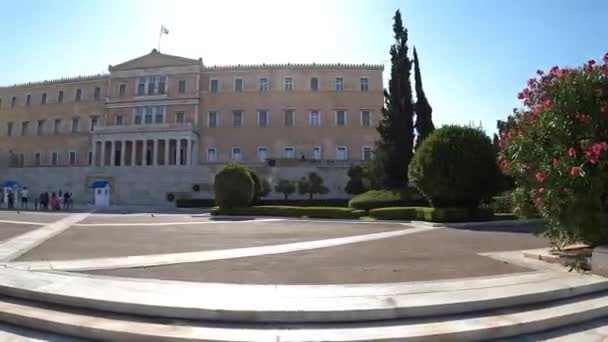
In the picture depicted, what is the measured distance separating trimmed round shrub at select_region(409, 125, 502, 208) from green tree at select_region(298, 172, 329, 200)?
18803 mm

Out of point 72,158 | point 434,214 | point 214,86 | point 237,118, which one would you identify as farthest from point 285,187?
point 72,158

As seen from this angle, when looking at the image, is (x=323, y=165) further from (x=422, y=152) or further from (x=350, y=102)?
(x=422, y=152)

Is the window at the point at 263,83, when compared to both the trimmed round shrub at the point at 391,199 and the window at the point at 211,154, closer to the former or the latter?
the window at the point at 211,154

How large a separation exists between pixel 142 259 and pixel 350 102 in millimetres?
49315

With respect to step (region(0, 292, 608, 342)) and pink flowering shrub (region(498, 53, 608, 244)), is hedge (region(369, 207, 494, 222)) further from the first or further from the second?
step (region(0, 292, 608, 342))

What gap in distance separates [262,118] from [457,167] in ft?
125

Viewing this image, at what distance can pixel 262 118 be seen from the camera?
5644 centimetres

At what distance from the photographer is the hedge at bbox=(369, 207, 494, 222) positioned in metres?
21.3

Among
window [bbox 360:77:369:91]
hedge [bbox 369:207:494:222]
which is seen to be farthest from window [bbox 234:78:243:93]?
hedge [bbox 369:207:494:222]

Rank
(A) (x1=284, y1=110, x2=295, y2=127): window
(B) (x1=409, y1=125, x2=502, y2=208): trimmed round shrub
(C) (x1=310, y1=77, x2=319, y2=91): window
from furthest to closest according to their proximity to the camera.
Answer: (C) (x1=310, y1=77, x2=319, y2=91): window, (A) (x1=284, y1=110, x2=295, y2=127): window, (B) (x1=409, y1=125, x2=502, y2=208): trimmed round shrub

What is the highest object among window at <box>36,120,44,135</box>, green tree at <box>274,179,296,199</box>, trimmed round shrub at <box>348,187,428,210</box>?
window at <box>36,120,44,135</box>

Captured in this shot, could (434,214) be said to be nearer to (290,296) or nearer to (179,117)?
(290,296)

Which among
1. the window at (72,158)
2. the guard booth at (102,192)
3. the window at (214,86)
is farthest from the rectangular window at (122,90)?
the guard booth at (102,192)

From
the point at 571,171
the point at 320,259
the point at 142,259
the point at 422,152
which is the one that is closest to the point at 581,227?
the point at 571,171
